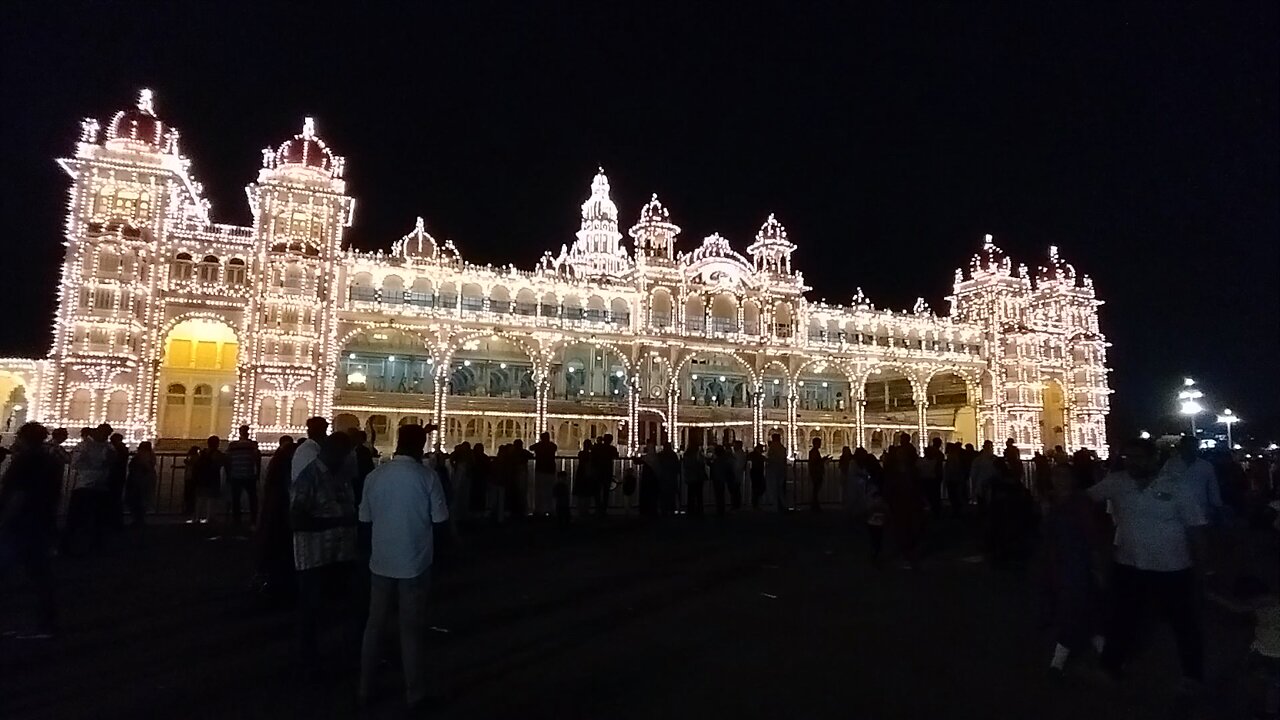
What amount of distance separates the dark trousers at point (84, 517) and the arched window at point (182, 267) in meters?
25.8

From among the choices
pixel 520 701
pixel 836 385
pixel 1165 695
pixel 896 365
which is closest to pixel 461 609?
pixel 520 701

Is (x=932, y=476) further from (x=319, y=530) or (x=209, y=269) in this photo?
(x=209, y=269)

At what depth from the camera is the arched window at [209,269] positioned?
34.4 m

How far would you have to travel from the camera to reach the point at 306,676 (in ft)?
19.6

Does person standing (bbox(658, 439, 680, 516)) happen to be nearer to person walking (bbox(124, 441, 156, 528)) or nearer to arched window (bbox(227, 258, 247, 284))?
person walking (bbox(124, 441, 156, 528))

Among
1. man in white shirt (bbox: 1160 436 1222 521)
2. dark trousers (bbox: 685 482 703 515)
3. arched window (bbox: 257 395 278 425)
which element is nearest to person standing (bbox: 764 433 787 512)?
dark trousers (bbox: 685 482 703 515)

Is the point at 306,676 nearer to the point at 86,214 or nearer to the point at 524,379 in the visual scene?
the point at 86,214

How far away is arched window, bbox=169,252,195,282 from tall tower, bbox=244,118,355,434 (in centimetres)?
272

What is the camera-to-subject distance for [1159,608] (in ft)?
19.2

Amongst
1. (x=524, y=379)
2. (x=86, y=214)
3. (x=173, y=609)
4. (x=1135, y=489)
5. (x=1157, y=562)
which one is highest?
(x=86, y=214)

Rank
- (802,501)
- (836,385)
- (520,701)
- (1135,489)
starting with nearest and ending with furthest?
(520,701), (1135,489), (802,501), (836,385)

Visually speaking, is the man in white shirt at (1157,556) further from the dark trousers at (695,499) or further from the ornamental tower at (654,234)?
the ornamental tower at (654,234)

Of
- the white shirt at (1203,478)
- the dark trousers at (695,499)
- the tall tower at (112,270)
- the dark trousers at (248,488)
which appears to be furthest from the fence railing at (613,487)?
the tall tower at (112,270)

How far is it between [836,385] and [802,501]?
1410 inches
